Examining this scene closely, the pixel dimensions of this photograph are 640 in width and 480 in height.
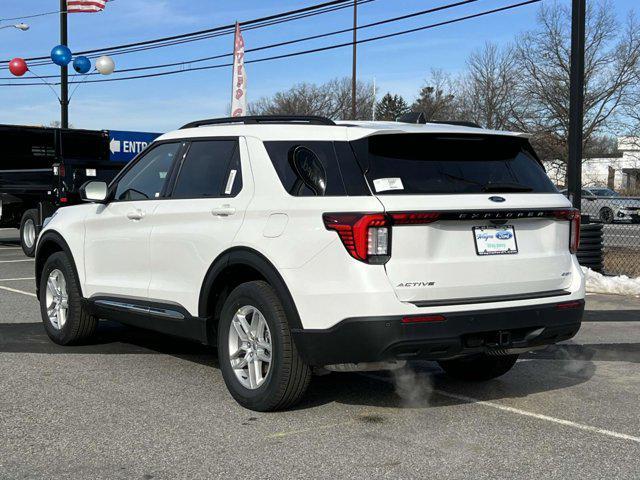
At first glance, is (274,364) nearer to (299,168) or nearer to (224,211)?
(224,211)

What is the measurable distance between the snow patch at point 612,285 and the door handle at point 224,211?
720 cm

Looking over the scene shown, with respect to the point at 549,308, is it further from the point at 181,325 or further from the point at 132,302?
the point at 132,302

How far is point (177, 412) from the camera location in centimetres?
486

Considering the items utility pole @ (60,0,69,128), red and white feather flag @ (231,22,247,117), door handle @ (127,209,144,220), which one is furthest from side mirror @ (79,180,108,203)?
utility pole @ (60,0,69,128)

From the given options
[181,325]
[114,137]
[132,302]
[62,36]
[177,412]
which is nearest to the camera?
[177,412]

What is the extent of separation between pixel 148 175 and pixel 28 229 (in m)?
11.4

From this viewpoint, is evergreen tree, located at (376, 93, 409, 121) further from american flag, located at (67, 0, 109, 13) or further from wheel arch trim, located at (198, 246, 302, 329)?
wheel arch trim, located at (198, 246, 302, 329)

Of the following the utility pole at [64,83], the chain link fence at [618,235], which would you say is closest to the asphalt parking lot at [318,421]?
the chain link fence at [618,235]

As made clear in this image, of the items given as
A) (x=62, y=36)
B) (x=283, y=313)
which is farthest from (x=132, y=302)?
(x=62, y=36)

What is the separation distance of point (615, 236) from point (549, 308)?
53.1 ft

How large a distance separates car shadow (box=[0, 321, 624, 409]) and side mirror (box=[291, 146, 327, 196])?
57.2 inches

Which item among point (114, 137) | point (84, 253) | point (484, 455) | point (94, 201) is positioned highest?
point (114, 137)

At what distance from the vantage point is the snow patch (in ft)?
34.2

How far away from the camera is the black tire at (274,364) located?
453cm
